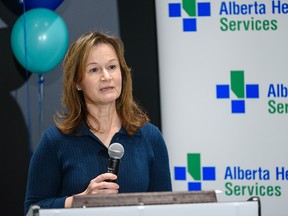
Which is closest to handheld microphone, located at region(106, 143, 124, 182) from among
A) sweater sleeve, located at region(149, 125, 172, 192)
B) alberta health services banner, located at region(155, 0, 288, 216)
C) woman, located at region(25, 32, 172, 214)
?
woman, located at region(25, 32, 172, 214)

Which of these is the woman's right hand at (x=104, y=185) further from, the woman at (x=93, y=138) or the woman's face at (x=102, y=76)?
the woman's face at (x=102, y=76)

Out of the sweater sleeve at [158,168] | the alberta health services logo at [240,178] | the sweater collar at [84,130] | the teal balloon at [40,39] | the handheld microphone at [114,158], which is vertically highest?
the teal balloon at [40,39]

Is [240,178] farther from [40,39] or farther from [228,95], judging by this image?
[40,39]

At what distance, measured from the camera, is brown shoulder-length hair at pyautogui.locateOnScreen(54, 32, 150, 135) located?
2592mm

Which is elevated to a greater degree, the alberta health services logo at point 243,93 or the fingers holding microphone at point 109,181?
the alberta health services logo at point 243,93

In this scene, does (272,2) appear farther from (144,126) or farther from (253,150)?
(144,126)

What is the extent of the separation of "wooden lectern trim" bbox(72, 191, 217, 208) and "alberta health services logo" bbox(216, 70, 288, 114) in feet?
8.19

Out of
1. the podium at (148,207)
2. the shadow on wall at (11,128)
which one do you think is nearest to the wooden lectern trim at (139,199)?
the podium at (148,207)

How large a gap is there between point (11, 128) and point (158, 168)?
2.02 m

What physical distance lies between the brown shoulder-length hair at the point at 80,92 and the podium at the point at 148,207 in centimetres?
91

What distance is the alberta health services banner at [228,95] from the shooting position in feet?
14.0

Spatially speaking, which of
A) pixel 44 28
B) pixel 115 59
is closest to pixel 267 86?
pixel 44 28

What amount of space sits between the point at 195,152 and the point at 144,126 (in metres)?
1.61

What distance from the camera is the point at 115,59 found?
2611mm
